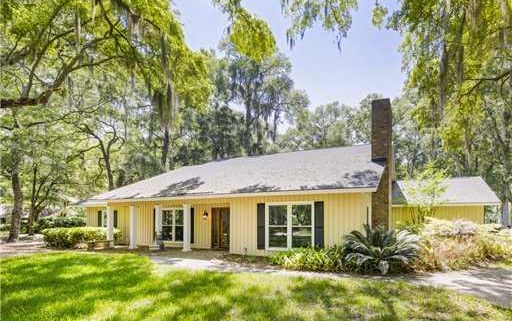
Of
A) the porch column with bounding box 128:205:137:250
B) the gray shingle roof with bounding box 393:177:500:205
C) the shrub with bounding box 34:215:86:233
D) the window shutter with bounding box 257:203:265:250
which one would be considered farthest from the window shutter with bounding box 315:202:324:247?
the shrub with bounding box 34:215:86:233

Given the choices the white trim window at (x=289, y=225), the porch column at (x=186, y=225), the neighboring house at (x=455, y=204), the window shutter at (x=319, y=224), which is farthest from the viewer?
the neighboring house at (x=455, y=204)

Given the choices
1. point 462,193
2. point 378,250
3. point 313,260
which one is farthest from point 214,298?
point 462,193

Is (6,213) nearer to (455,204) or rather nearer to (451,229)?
(455,204)

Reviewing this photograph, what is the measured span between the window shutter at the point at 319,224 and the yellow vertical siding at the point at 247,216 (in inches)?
4.4

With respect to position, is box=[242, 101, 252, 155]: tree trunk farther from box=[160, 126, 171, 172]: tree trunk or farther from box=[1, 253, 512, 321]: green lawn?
box=[1, 253, 512, 321]: green lawn

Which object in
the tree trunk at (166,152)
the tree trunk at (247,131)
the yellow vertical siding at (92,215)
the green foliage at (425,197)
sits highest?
the tree trunk at (247,131)

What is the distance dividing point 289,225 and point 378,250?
10.6 ft

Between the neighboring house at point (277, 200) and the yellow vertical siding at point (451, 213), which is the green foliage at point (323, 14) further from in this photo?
the yellow vertical siding at point (451, 213)

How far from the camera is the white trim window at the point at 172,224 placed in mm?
15484

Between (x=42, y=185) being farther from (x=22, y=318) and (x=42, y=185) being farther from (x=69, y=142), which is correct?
(x=22, y=318)

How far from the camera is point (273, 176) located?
13109 mm

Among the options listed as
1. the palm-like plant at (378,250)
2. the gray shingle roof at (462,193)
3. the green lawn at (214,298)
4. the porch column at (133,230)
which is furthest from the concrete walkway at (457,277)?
the gray shingle roof at (462,193)

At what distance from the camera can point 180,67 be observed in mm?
11742

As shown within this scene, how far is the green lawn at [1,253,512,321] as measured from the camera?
5.66m
